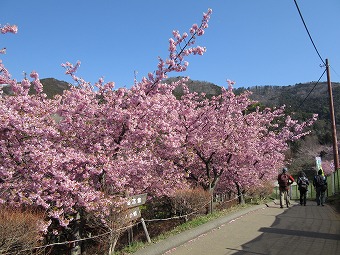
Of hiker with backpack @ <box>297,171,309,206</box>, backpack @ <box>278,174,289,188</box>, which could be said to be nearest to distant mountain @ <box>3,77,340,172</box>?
hiker with backpack @ <box>297,171,309,206</box>

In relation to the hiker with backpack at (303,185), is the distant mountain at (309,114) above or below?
above

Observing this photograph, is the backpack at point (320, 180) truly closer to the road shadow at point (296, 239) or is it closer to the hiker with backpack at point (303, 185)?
the hiker with backpack at point (303, 185)

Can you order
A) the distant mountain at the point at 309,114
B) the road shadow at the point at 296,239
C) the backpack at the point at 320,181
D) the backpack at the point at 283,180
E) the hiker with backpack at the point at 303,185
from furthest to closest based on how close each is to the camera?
1. the distant mountain at the point at 309,114
2. the hiker with backpack at the point at 303,185
3. the backpack at the point at 320,181
4. the backpack at the point at 283,180
5. the road shadow at the point at 296,239

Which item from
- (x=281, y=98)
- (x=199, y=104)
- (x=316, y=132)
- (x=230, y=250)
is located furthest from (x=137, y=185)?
(x=281, y=98)

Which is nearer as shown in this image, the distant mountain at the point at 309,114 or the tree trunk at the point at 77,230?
the tree trunk at the point at 77,230

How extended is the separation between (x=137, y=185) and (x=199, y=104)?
6.69 m

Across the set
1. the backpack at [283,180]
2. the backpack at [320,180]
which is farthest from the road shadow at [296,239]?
the backpack at [320,180]

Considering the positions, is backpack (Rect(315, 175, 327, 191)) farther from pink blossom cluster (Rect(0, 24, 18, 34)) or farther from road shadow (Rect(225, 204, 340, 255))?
pink blossom cluster (Rect(0, 24, 18, 34))

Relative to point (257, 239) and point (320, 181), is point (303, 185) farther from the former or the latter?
point (257, 239)

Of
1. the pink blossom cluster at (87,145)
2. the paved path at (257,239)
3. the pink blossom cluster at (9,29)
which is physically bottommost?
the paved path at (257,239)

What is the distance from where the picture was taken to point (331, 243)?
6.94m

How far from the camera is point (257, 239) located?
748 centimetres

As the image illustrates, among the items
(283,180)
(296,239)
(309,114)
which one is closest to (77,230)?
(296,239)

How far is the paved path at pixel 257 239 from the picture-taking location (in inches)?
255
